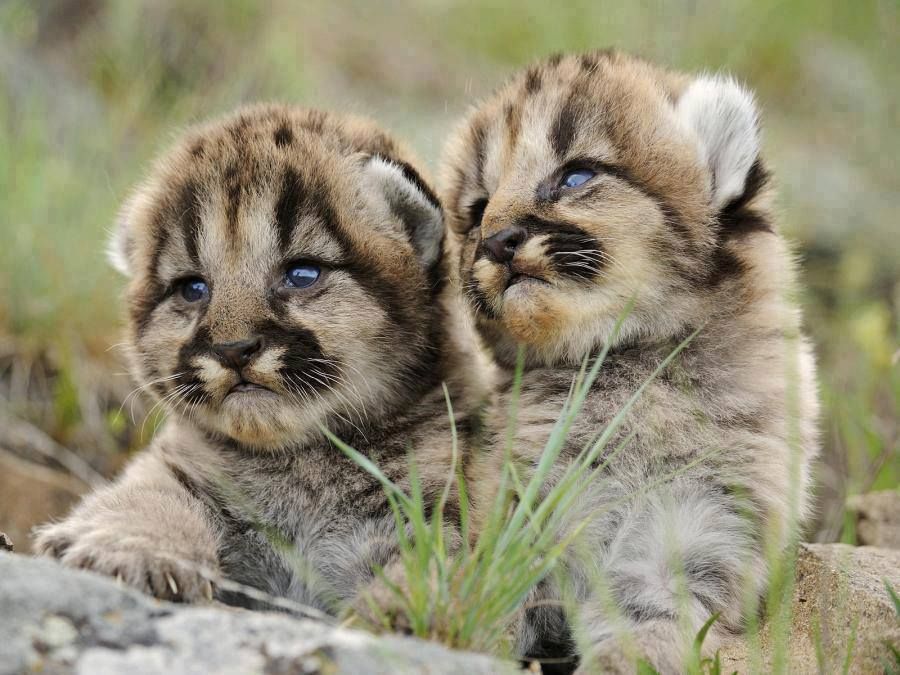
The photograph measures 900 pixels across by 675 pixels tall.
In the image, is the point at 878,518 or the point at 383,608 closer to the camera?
the point at 383,608

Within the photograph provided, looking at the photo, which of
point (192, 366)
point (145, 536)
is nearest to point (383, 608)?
point (145, 536)

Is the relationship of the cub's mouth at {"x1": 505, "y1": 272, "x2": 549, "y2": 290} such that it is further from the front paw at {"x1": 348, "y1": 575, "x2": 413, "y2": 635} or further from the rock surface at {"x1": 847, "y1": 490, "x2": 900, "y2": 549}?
the rock surface at {"x1": 847, "y1": 490, "x2": 900, "y2": 549}

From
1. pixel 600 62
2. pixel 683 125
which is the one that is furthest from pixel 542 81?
pixel 683 125

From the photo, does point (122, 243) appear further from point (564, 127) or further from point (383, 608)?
point (383, 608)

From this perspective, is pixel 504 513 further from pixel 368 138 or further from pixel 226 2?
pixel 226 2

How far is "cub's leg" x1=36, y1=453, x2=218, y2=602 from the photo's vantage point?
115 inches

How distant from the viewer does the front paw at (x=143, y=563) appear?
2904 millimetres

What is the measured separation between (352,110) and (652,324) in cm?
219

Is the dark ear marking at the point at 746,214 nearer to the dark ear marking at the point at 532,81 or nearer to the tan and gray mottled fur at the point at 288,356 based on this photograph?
the dark ear marking at the point at 532,81

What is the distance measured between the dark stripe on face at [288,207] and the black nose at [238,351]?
14.6 inches

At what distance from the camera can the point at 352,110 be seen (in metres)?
5.12

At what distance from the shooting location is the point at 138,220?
13.4ft

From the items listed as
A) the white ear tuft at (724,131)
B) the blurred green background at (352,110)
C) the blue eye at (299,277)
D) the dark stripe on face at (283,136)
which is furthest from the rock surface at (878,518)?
the dark stripe on face at (283,136)

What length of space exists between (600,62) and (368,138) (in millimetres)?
903
